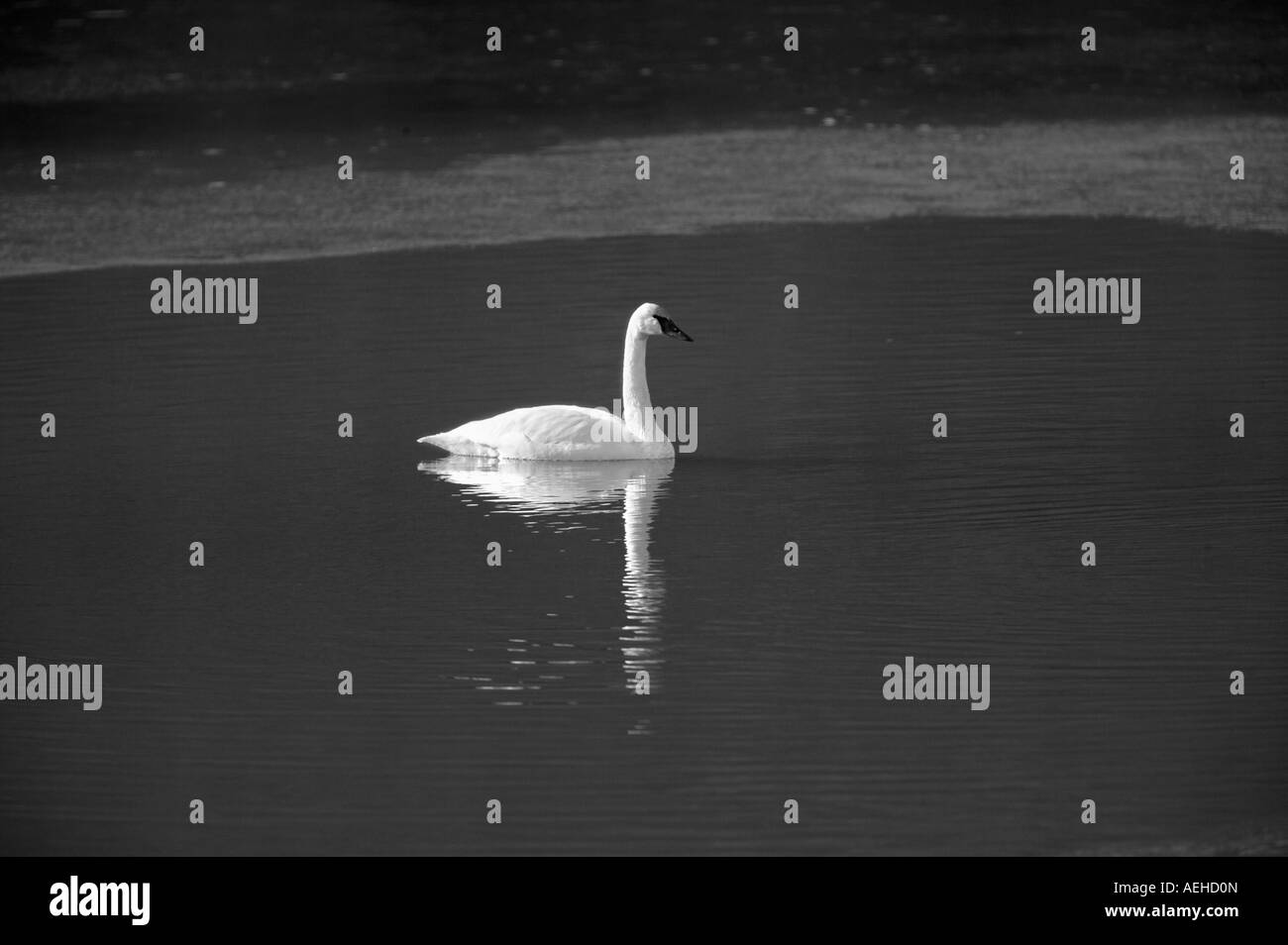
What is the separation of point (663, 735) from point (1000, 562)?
2583mm

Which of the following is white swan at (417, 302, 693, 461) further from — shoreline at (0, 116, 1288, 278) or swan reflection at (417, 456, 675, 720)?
shoreline at (0, 116, 1288, 278)

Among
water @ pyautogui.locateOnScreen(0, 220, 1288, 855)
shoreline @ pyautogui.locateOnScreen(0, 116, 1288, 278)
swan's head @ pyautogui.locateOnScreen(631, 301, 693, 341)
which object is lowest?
water @ pyautogui.locateOnScreen(0, 220, 1288, 855)

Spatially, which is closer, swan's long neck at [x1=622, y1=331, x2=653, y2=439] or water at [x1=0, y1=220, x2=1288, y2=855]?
water at [x1=0, y1=220, x2=1288, y2=855]

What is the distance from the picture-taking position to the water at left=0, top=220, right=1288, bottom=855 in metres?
7.30

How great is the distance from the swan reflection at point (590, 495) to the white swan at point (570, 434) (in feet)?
0.24

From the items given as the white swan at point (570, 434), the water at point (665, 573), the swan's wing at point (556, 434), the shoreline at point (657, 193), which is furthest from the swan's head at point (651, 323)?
the shoreline at point (657, 193)

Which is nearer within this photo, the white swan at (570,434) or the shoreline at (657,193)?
the white swan at (570,434)

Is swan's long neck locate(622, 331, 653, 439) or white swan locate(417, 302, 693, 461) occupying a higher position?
swan's long neck locate(622, 331, 653, 439)

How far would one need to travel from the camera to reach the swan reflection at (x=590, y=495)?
955 cm

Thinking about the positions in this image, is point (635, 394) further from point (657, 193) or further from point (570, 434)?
point (657, 193)

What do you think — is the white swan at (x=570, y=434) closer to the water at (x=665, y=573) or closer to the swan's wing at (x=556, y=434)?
the swan's wing at (x=556, y=434)

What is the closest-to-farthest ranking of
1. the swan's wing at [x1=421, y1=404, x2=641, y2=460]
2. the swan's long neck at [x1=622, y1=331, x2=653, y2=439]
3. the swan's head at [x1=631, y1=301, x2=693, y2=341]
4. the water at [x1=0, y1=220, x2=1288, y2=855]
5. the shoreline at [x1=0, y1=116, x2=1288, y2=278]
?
1. the water at [x1=0, y1=220, x2=1288, y2=855]
2. the swan's wing at [x1=421, y1=404, x2=641, y2=460]
3. the swan's long neck at [x1=622, y1=331, x2=653, y2=439]
4. the swan's head at [x1=631, y1=301, x2=693, y2=341]
5. the shoreline at [x1=0, y1=116, x2=1288, y2=278]

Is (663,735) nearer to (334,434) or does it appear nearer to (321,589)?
(321,589)

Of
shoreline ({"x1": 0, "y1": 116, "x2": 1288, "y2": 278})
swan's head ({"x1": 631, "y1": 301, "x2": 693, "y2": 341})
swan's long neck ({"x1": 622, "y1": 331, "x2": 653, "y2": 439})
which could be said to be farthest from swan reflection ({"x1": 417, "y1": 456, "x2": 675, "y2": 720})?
shoreline ({"x1": 0, "y1": 116, "x2": 1288, "y2": 278})
